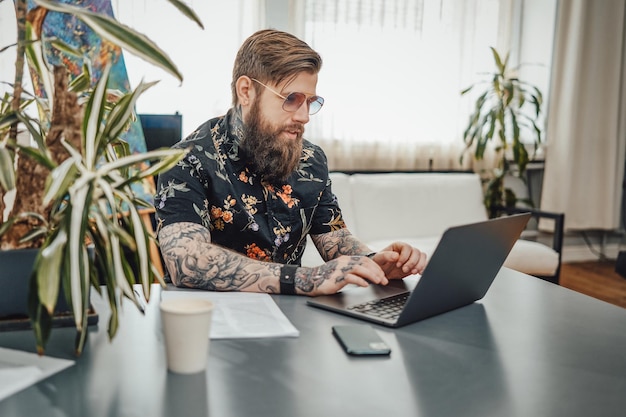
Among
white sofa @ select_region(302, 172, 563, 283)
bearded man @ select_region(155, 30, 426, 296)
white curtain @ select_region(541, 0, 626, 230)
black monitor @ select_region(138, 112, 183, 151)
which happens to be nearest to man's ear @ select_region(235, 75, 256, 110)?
bearded man @ select_region(155, 30, 426, 296)

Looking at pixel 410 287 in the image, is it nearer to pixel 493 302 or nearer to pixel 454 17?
pixel 493 302

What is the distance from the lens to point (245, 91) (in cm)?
181

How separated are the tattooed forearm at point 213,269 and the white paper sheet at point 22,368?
48 cm

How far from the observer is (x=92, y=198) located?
817mm

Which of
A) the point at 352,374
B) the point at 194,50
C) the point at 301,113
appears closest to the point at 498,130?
the point at 194,50

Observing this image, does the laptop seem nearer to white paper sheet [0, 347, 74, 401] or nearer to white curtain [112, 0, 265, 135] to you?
white paper sheet [0, 347, 74, 401]

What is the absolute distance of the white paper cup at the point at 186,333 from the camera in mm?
843

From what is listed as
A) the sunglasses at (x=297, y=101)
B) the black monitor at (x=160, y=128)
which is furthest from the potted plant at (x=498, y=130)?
the sunglasses at (x=297, y=101)

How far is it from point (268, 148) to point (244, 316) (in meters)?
0.68

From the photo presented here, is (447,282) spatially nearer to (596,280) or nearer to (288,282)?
(288,282)

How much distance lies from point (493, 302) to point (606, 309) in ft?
0.75

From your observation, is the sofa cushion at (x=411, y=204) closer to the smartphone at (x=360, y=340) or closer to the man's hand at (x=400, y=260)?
the man's hand at (x=400, y=260)

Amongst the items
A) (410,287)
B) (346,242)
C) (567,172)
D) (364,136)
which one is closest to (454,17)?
(364,136)

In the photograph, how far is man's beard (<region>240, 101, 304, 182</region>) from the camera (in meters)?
1.73
